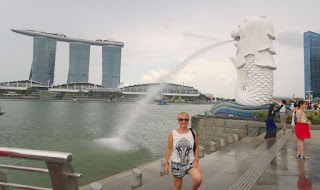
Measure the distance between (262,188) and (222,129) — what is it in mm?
9925

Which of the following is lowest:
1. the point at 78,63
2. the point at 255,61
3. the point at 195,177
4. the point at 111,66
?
the point at 195,177

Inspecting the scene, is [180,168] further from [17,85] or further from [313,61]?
[17,85]

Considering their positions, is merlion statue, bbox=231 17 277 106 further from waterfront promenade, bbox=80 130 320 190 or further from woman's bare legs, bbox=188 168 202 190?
woman's bare legs, bbox=188 168 202 190

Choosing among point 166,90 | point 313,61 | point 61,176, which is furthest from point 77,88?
point 61,176

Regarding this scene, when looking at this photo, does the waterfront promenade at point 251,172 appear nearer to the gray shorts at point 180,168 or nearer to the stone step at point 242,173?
the stone step at point 242,173

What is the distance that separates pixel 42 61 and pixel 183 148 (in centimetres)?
15568

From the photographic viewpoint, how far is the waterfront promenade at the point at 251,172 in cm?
432

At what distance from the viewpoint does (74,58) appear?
15625cm

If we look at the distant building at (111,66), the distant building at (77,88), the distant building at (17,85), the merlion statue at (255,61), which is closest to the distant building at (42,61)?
the distant building at (77,88)

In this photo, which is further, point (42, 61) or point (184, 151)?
point (42, 61)

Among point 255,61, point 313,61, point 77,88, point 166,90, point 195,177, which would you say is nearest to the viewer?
point 195,177

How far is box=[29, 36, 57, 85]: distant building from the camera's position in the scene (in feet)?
452

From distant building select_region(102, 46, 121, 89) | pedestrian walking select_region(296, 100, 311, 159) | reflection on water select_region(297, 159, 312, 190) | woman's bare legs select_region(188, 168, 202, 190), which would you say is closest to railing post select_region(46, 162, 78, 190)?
woman's bare legs select_region(188, 168, 202, 190)

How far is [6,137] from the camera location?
50.6 feet
